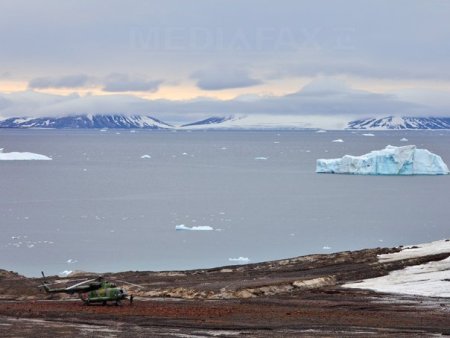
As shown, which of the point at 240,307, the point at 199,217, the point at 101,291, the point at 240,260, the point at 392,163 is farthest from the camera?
the point at 392,163

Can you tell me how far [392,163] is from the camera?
137125 millimetres

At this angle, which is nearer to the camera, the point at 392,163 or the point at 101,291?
the point at 101,291

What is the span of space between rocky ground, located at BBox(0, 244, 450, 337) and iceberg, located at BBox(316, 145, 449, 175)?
281ft

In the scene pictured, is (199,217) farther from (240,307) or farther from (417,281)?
(240,307)

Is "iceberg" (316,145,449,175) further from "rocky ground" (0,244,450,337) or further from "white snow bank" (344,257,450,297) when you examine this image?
"rocky ground" (0,244,450,337)

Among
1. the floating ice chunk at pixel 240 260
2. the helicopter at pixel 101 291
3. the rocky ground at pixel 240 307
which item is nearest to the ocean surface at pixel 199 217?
the floating ice chunk at pixel 240 260

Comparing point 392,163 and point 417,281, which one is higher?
point 392,163

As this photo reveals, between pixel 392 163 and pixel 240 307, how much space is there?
108 meters

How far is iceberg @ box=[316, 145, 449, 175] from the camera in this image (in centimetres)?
13025

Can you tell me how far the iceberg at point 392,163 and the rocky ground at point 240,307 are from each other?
8568 centimetres

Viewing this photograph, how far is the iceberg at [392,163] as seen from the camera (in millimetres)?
130250

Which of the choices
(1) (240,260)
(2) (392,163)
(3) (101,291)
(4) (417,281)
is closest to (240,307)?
(3) (101,291)

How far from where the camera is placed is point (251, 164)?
19225 centimetres

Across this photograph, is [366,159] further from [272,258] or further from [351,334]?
[351,334]
